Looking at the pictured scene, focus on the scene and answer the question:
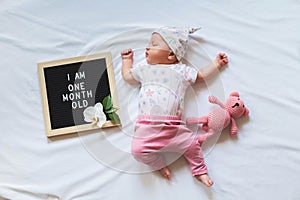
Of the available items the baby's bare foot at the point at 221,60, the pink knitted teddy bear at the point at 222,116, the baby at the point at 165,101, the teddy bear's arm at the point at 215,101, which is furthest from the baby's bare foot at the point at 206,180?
the baby's bare foot at the point at 221,60

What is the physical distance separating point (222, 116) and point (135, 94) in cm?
27

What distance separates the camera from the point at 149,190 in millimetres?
1253

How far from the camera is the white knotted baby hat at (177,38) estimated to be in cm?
125

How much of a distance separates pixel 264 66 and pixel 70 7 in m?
0.63

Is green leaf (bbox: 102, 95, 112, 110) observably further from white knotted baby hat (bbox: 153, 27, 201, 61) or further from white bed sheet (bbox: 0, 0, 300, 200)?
white knotted baby hat (bbox: 153, 27, 201, 61)

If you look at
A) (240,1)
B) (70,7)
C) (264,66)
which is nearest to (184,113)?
(264,66)

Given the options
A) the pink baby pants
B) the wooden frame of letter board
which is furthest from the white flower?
the pink baby pants

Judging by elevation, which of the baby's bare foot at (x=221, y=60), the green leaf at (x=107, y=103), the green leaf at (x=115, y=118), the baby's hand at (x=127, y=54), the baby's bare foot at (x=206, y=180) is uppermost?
the baby's hand at (x=127, y=54)

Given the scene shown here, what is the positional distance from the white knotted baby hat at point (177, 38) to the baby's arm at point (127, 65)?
0.11 metres

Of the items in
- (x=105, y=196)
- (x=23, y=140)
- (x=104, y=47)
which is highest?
(x=104, y=47)


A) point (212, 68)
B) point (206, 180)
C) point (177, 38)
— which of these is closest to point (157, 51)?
point (177, 38)

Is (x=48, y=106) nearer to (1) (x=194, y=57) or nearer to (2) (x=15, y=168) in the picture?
(2) (x=15, y=168)

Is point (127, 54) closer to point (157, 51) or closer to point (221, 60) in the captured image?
point (157, 51)

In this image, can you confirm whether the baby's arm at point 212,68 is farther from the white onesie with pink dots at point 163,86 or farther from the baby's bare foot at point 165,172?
the baby's bare foot at point 165,172
